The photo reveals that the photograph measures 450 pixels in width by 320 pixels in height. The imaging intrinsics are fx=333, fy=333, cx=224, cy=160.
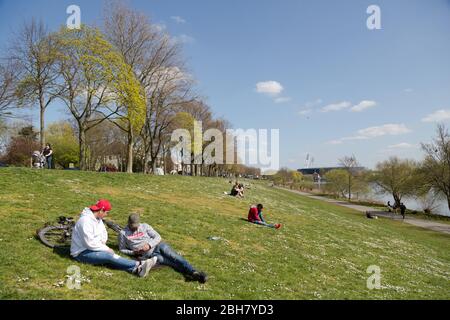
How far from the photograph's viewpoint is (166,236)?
13328mm

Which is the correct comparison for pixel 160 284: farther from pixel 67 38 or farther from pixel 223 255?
pixel 67 38

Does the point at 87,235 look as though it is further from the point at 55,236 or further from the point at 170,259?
the point at 55,236

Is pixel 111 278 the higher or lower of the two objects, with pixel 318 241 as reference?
higher

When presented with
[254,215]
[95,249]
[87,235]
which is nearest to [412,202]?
[254,215]

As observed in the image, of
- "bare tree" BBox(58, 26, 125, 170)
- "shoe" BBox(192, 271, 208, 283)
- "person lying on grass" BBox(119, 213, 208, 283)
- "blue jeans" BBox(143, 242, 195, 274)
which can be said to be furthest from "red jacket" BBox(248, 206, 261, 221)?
"bare tree" BBox(58, 26, 125, 170)

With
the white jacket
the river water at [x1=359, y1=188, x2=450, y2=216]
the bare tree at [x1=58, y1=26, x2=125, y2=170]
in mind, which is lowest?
the river water at [x1=359, y1=188, x2=450, y2=216]

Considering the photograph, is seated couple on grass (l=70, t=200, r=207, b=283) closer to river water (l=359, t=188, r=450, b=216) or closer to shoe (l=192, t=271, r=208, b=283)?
shoe (l=192, t=271, r=208, b=283)

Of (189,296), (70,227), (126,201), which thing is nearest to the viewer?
(189,296)

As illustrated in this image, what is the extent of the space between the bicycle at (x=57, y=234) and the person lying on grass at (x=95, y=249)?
1.28m

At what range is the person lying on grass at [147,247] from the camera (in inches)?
372

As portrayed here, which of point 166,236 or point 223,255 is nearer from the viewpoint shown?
point 223,255

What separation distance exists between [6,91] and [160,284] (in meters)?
38.6

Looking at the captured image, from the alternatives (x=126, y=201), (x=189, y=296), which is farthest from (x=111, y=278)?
(x=126, y=201)

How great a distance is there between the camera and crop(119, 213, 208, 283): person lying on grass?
31.0 feet
